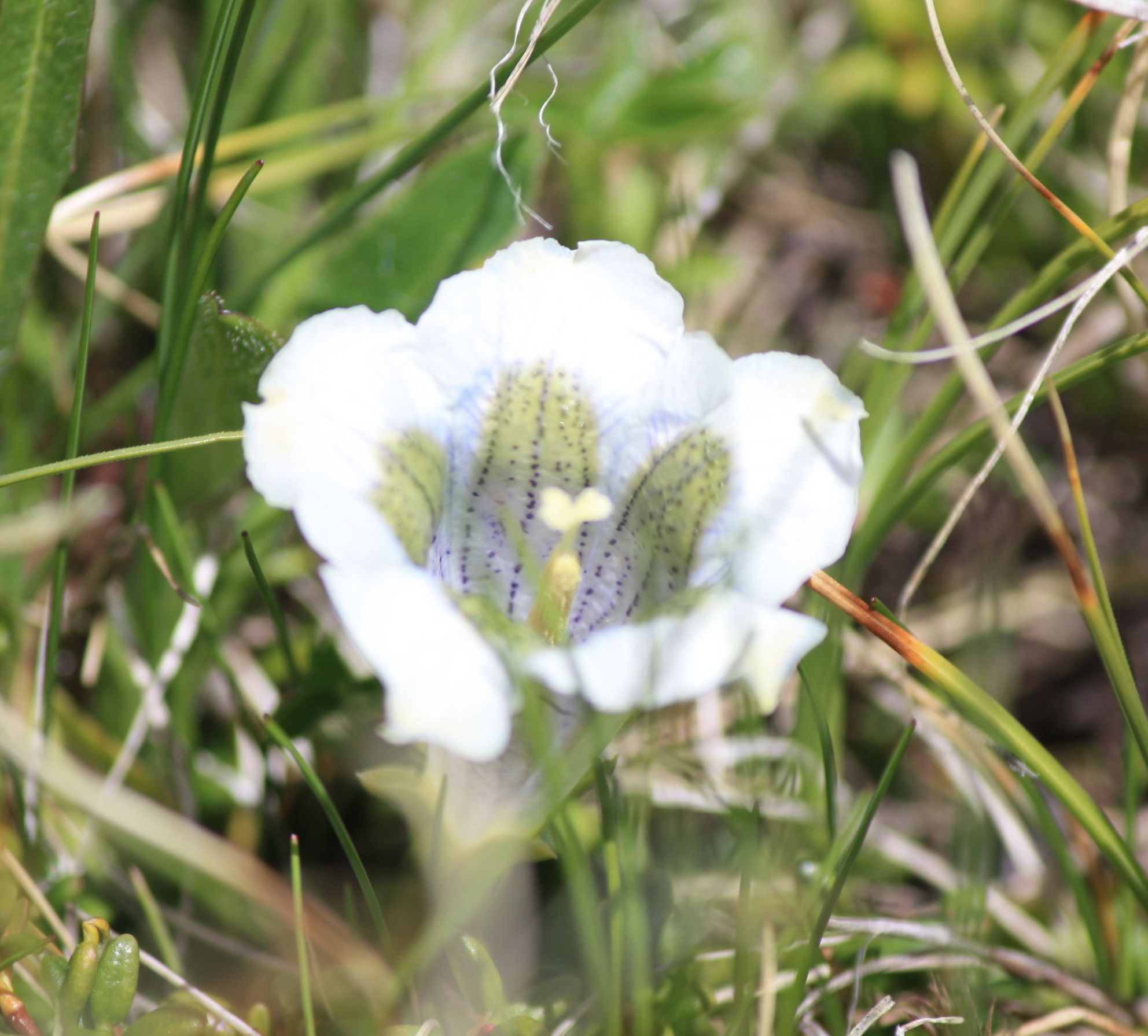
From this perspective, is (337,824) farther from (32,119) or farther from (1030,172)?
(1030,172)

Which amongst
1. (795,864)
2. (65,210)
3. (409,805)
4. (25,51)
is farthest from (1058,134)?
(65,210)

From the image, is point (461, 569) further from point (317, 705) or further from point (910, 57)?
point (910, 57)

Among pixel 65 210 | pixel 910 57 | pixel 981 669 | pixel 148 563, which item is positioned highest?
pixel 910 57

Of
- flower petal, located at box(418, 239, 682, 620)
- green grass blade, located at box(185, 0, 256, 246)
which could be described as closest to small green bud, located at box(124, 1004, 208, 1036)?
flower petal, located at box(418, 239, 682, 620)

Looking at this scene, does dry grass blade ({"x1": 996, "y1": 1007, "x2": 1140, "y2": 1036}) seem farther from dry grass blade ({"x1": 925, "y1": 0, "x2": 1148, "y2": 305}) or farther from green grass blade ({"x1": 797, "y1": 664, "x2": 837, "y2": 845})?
dry grass blade ({"x1": 925, "y1": 0, "x2": 1148, "y2": 305})

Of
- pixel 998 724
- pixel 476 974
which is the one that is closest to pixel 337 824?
pixel 476 974

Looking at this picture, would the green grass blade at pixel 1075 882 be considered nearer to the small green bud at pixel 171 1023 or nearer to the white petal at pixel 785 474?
the white petal at pixel 785 474
